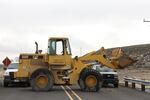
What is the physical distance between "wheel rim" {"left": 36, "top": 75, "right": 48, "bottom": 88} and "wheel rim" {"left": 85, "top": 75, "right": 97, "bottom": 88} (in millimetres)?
2435

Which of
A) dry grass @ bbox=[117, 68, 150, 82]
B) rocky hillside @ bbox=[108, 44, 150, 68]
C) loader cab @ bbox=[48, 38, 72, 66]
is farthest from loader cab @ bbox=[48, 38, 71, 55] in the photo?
rocky hillside @ bbox=[108, 44, 150, 68]

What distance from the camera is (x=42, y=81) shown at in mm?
30094

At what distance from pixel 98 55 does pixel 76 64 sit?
1505mm

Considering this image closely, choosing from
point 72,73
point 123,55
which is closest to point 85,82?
point 72,73

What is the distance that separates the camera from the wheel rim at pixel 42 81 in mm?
29953

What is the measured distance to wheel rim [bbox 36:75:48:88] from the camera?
2995 centimetres

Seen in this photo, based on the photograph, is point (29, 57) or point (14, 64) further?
point (14, 64)

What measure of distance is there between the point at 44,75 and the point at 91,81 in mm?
2828

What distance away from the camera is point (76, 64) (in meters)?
30.4

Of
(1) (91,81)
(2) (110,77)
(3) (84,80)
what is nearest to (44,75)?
(3) (84,80)

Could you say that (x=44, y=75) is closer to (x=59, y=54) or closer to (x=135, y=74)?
(x=59, y=54)

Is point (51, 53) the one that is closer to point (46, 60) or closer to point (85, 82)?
point (46, 60)

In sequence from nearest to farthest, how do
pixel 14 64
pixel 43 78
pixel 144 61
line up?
pixel 43 78
pixel 14 64
pixel 144 61

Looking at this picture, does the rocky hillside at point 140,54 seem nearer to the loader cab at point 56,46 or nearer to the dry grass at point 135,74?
the dry grass at point 135,74
